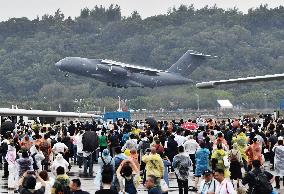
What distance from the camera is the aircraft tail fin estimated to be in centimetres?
10109

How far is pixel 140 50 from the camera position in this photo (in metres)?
142

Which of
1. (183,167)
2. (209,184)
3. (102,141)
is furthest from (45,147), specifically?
(209,184)

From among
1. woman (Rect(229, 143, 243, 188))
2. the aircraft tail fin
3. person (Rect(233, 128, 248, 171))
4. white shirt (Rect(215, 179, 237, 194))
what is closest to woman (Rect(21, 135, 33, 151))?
woman (Rect(229, 143, 243, 188))

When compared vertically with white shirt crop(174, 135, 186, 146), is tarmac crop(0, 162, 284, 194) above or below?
below

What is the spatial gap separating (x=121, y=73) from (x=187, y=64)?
10.4 m

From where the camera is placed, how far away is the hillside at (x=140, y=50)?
362 ft

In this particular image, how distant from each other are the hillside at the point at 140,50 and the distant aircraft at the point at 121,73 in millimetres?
2061

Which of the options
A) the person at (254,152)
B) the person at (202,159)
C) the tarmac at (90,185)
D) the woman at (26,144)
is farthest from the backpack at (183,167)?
the woman at (26,144)

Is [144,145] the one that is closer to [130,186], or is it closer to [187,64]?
[130,186]

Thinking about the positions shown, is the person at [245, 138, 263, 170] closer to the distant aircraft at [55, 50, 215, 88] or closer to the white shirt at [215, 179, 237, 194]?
the white shirt at [215, 179, 237, 194]

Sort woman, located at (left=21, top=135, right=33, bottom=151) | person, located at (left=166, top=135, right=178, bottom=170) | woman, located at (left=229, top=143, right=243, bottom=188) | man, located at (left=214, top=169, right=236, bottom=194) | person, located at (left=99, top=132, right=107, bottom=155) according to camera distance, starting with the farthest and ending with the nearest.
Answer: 1. person, located at (left=99, top=132, right=107, bottom=155)
2. person, located at (left=166, top=135, right=178, bottom=170)
3. woman, located at (left=21, top=135, right=33, bottom=151)
4. woman, located at (left=229, top=143, right=243, bottom=188)
5. man, located at (left=214, top=169, right=236, bottom=194)

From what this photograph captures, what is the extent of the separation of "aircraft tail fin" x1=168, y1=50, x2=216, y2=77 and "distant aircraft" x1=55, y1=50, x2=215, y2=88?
368 millimetres

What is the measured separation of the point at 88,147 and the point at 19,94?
105 metres

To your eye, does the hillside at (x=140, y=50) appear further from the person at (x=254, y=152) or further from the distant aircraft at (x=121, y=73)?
the person at (x=254, y=152)
